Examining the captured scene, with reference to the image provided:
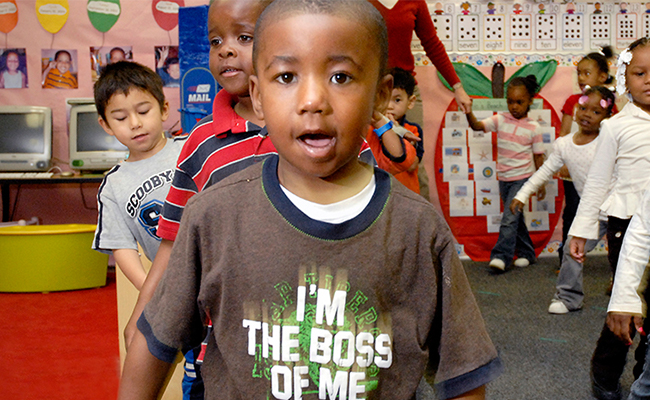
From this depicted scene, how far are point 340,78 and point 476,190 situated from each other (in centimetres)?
444

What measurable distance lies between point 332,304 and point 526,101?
163 inches

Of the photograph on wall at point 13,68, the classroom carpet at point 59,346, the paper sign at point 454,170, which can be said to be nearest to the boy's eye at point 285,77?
the classroom carpet at point 59,346

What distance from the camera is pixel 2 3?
470 cm

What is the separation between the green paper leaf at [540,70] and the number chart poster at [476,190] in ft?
0.63

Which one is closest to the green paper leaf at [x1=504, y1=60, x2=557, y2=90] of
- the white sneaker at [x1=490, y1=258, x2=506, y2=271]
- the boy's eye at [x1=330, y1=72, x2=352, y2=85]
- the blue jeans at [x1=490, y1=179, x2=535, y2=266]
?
the blue jeans at [x1=490, y1=179, x2=535, y2=266]

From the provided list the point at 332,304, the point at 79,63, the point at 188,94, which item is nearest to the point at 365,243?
the point at 332,304

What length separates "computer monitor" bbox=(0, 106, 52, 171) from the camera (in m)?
4.49

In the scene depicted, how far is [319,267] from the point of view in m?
0.72

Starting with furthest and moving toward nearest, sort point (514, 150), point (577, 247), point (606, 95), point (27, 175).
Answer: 1. point (514, 150)
2. point (27, 175)
3. point (606, 95)
4. point (577, 247)

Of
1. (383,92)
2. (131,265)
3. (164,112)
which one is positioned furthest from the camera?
(164,112)

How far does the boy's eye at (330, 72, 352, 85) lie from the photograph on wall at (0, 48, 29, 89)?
4869mm

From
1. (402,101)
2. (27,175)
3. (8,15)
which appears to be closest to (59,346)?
(27,175)

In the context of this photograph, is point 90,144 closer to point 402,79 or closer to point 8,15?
point 8,15

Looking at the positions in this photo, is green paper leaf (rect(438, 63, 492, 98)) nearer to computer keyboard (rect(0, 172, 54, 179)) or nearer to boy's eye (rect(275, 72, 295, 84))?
computer keyboard (rect(0, 172, 54, 179))
